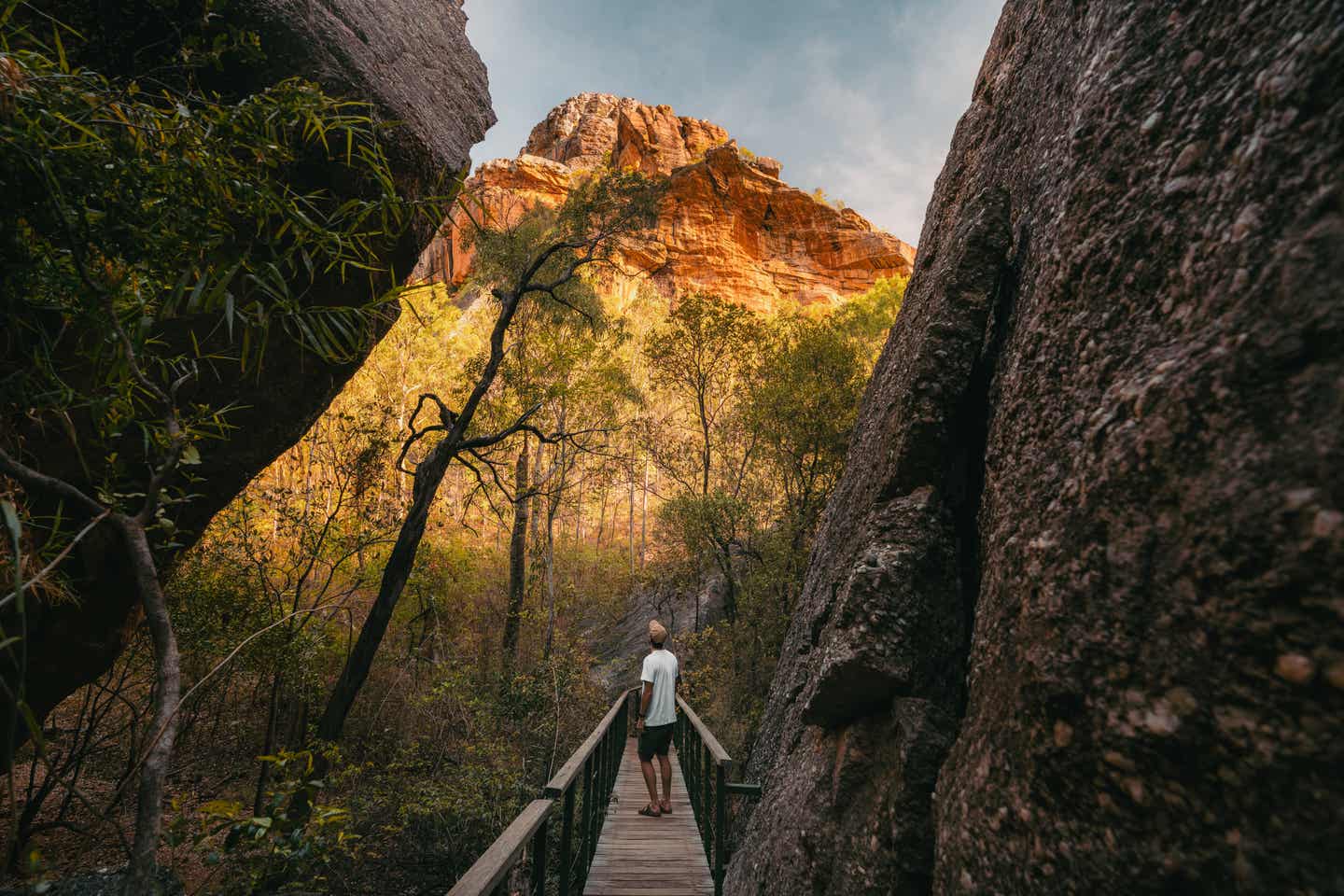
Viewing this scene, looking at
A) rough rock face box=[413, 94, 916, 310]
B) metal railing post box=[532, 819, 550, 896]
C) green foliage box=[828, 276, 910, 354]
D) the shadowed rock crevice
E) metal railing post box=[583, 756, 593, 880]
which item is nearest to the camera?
the shadowed rock crevice

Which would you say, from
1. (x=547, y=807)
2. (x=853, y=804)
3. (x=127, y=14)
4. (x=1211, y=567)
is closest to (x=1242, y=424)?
(x=1211, y=567)

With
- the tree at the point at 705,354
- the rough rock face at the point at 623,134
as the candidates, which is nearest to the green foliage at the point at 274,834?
the tree at the point at 705,354

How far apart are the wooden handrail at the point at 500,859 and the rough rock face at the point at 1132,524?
108cm

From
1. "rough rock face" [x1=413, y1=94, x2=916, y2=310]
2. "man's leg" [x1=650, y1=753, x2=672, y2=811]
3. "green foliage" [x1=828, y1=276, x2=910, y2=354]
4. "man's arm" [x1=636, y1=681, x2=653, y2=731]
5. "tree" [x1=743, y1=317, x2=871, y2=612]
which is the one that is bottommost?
"man's leg" [x1=650, y1=753, x2=672, y2=811]

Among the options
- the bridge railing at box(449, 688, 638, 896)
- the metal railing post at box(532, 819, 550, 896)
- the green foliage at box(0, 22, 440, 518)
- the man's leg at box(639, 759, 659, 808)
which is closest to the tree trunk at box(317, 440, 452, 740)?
the bridge railing at box(449, 688, 638, 896)

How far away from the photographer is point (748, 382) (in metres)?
13.1

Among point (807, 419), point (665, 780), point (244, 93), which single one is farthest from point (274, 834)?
point (807, 419)

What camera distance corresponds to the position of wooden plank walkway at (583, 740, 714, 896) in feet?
13.3

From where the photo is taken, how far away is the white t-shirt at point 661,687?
4.96m

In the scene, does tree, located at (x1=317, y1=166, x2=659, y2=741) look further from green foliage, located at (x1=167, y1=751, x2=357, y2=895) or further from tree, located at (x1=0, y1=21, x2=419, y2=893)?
tree, located at (x1=0, y1=21, x2=419, y2=893)

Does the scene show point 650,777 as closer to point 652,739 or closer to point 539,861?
point 652,739

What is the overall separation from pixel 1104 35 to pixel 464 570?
12768 millimetres

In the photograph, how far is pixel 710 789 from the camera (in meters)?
5.00

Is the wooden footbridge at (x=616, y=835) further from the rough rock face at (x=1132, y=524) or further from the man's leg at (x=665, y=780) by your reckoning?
the rough rock face at (x=1132, y=524)
